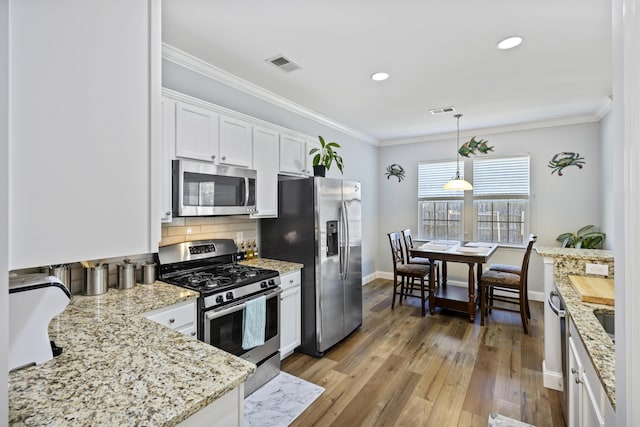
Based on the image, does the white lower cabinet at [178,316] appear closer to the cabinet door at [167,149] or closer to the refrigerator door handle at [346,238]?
the cabinet door at [167,149]

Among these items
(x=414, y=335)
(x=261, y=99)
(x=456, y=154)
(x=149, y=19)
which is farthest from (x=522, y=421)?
(x=456, y=154)

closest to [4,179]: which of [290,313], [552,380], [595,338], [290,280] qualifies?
[595,338]

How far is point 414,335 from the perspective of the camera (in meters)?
3.50

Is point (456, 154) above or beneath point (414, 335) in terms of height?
above

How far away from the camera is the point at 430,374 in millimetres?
2717

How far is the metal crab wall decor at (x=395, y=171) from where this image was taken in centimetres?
584

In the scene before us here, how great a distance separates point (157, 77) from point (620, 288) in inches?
50.6

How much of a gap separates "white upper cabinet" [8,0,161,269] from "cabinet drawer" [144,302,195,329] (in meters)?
1.17

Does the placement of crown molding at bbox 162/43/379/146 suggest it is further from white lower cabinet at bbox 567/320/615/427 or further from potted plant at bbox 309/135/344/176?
white lower cabinet at bbox 567/320/615/427

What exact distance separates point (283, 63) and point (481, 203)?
157 inches

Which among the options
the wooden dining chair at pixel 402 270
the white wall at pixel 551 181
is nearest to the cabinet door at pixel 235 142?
the wooden dining chair at pixel 402 270

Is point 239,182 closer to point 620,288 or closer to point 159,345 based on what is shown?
point 159,345

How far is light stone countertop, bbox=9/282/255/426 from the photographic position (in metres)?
0.81

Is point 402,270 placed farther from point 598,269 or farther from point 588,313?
point 588,313
